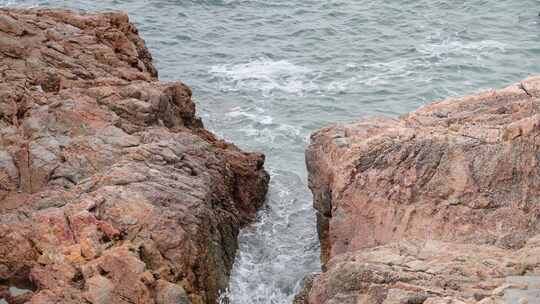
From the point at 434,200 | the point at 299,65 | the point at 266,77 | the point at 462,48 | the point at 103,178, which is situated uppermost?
the point at 434,200

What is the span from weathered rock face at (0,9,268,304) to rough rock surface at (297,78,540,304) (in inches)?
129

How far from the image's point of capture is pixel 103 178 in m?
17.0

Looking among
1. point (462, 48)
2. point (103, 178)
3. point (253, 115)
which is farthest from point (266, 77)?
point (103, 178)

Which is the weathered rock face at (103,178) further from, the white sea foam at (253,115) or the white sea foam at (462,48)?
the white sea foam at (462,48)

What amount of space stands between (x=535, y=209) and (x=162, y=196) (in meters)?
8.55

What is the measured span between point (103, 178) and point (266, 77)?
1877cm

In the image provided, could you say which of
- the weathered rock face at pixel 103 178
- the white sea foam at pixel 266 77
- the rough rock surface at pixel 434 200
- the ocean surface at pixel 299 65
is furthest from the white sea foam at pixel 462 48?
the rough rock surface at pixel 434 200

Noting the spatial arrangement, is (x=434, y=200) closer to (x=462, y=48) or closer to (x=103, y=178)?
(x=103, y=178)

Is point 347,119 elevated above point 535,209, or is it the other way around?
point 535,209

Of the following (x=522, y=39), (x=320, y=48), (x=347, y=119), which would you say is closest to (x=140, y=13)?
(x=320, y=48)

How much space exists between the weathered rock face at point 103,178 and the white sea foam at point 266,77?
396 inches

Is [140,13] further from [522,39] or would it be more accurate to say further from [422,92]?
[522,39]

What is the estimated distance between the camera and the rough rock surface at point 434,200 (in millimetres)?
12328

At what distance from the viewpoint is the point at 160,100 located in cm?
2072
